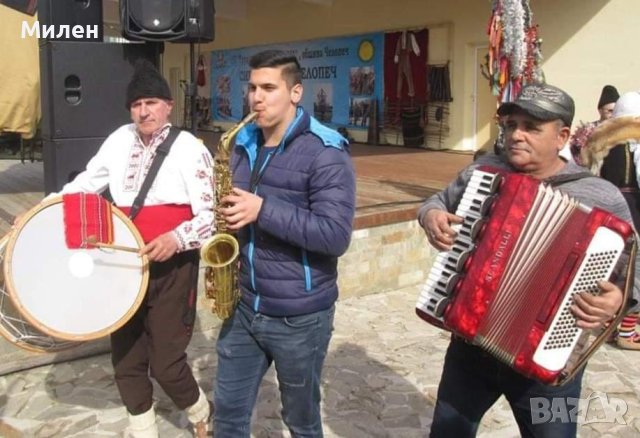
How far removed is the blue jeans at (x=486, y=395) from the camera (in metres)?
2.23

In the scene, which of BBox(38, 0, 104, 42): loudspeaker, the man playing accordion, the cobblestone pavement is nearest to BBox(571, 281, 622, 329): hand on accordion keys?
the man playing accordion

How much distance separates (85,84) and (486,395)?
3149 millimetres

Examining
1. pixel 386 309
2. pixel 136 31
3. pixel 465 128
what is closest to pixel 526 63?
pixel 386 309

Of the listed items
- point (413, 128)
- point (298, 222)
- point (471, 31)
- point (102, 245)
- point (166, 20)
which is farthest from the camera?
point (413, 128)

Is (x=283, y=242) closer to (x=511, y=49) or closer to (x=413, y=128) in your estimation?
(x=511, y=49)

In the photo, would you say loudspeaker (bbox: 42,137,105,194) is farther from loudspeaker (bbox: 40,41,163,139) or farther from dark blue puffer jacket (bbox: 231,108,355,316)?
dark blue puffer jacket (bbox: 231,108,355,316)

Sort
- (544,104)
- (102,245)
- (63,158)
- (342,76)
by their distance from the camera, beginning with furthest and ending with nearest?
(342,76)
(63,158)
(102,245)
(544,104)

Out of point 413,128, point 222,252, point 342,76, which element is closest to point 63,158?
point 222,252

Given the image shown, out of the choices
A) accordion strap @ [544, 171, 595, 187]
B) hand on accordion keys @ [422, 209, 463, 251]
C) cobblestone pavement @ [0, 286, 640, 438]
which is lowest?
cobblestone pavement @ [0, 286, 640, 438]

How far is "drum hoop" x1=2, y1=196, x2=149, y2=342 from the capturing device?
255 centimetres

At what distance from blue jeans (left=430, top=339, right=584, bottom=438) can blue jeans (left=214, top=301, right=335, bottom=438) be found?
473mm

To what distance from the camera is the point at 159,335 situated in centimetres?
297

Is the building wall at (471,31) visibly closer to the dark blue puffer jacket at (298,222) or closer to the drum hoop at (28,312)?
the dark blue puffer jacket at (298,222)

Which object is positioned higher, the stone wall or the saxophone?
the saxophone
